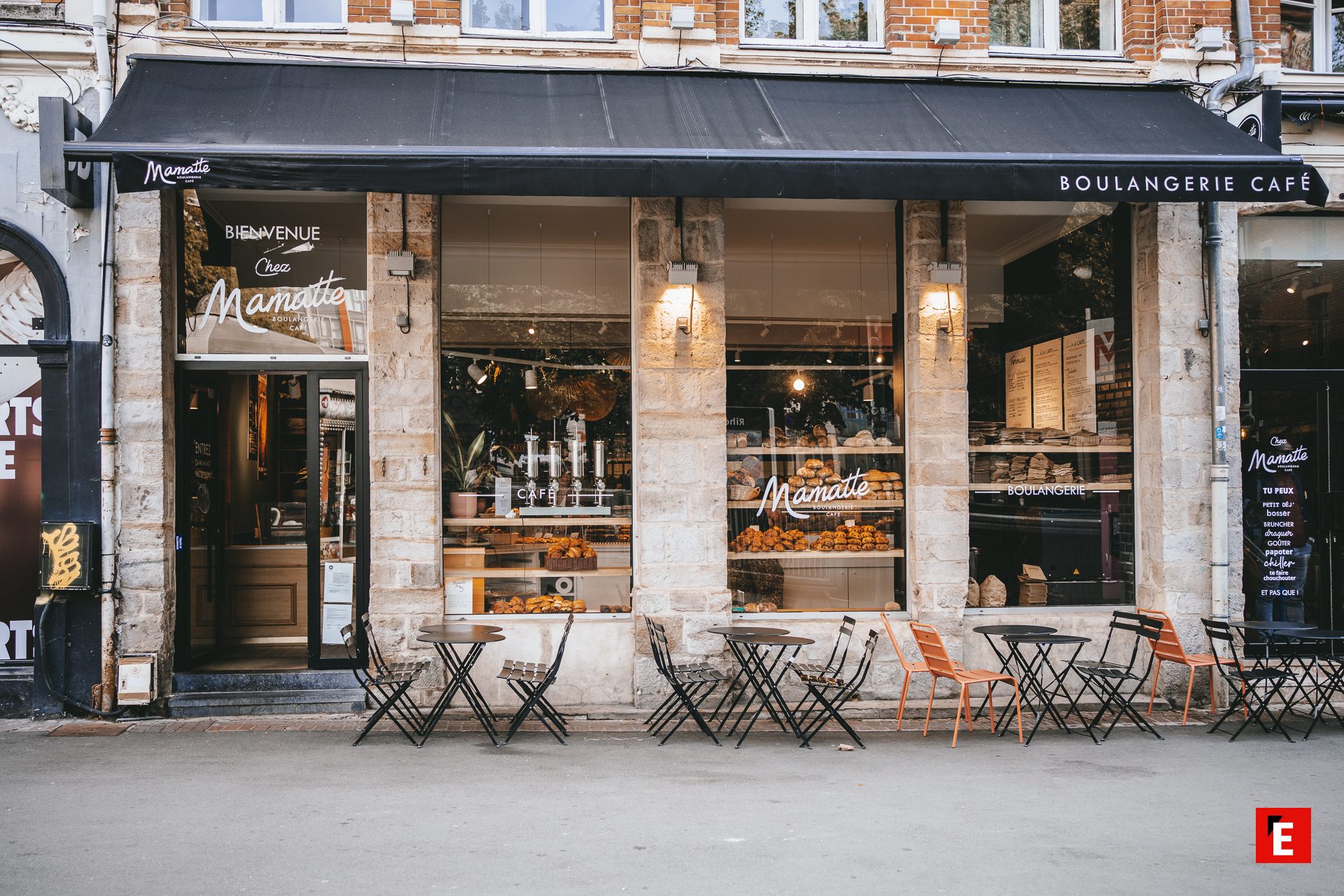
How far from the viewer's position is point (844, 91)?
27.0ft

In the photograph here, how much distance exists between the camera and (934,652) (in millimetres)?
7125

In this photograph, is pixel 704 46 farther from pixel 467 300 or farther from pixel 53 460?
pixel 53 460

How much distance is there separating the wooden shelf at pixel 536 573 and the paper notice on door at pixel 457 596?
78 mm

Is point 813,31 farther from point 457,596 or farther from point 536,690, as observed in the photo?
point 536,690

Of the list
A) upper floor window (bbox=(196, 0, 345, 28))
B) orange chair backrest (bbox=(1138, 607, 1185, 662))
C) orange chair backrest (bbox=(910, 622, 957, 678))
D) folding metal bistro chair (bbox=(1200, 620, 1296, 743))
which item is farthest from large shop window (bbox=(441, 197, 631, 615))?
folding metal bistro chair (bbox=(1200, 620, 1296, 743))

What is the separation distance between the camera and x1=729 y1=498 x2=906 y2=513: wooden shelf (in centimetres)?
864

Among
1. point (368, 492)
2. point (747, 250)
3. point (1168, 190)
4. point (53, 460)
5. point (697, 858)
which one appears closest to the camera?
point (697, 858)

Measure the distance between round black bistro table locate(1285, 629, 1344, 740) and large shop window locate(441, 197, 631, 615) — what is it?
17.4 feet

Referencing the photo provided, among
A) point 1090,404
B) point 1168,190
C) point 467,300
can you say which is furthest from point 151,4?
point 1090,404

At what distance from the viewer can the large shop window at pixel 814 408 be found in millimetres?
8625

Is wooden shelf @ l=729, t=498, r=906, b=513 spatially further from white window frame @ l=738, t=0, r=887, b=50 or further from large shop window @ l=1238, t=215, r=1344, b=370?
white window frame @ l=738, t=0, r=887, b=50

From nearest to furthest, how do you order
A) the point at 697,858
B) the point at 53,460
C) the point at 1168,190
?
the point at 697,858 < the point at 1168,190 < the point at 53,460

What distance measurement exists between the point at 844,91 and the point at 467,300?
12.1 ft

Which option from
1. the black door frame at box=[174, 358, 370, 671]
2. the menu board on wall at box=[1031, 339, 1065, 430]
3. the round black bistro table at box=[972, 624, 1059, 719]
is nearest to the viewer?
the round black bistro table at box=[972, 624, 1059, 719]
